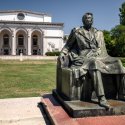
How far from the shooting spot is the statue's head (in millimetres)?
5848

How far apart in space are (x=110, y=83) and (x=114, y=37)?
3657 cm

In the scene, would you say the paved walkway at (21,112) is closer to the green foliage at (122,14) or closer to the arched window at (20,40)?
the green foliage at (122,14)

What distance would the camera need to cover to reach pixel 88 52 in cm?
589

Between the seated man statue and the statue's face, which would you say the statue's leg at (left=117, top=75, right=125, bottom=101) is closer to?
the seated man statue

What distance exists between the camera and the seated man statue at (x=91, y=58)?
514 cm

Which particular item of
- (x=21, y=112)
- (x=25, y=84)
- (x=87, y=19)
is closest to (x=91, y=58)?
(x=87, y=19)

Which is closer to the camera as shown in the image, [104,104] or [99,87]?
[104,104]

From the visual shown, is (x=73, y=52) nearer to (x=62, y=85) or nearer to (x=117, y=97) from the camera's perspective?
(x=62, y=85)

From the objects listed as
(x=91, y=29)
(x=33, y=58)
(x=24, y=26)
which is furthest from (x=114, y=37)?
(x=91, y=29)

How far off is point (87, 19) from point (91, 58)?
923mm

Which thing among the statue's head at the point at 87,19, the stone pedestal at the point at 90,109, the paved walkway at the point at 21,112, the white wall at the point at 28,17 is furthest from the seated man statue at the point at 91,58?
the white wall at the point at 28,17

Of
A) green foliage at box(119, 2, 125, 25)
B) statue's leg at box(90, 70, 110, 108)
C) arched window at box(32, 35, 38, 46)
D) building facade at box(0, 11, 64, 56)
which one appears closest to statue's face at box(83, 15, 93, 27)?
statue's leg at box(90, 70, 110, 108)

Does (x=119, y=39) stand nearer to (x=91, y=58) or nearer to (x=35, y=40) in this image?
(x=91, y=58)

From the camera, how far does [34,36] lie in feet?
232
